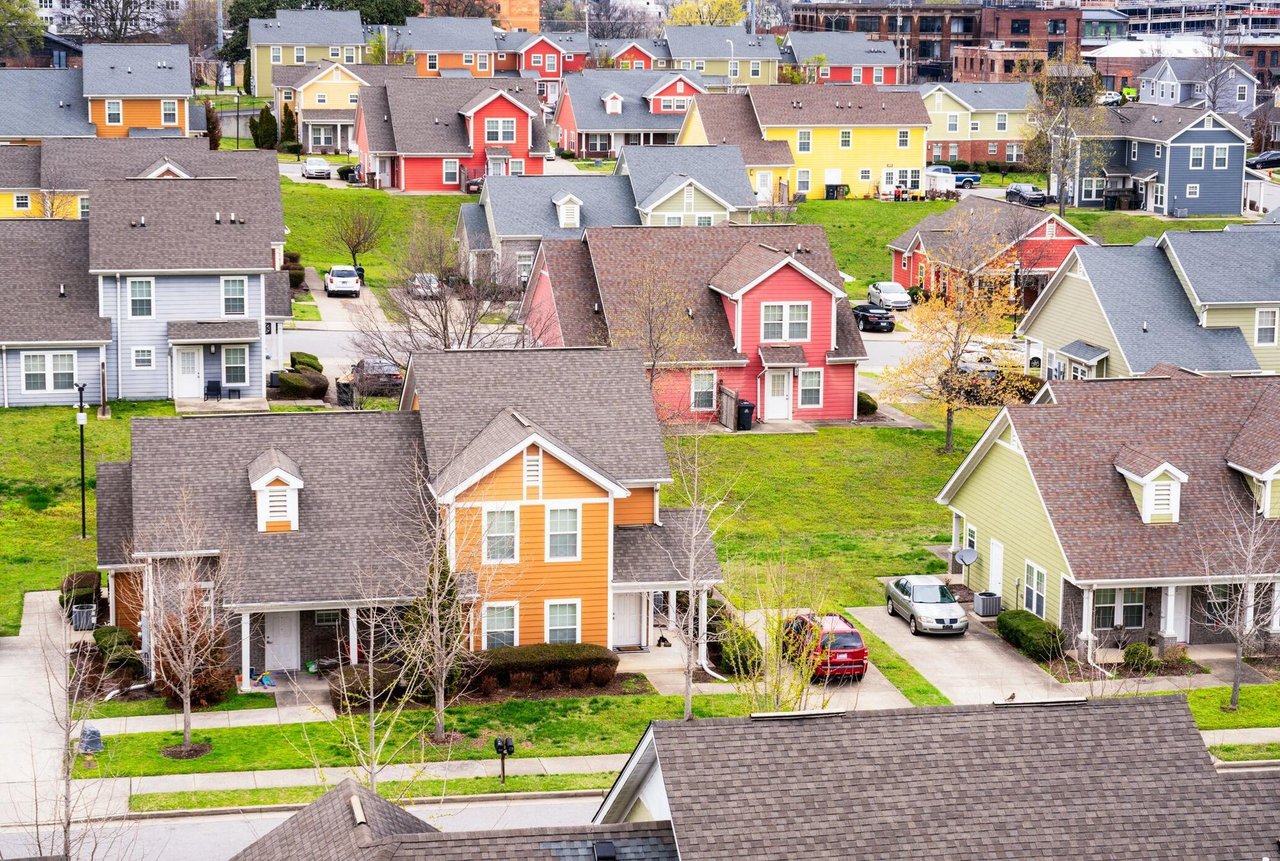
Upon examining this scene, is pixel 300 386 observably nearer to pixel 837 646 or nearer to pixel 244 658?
pixel 244 658

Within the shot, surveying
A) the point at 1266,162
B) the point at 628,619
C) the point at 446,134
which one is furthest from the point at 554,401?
the point at 1266,162

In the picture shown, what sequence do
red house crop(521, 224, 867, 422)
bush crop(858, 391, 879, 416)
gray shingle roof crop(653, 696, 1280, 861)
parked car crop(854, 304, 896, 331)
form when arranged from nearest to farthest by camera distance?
1. gray shingle roof crop(653, 696, 1280, 861)
2. red house crop(521, 224, 867, 422)
3. bush crop(858, 391, 879, 416)
4. parked car crop(854, 304, 896, 331)

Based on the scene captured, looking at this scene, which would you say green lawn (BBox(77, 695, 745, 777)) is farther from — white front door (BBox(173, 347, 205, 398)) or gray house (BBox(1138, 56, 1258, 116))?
gray house (BBox(1138, 56, 1258, 116))

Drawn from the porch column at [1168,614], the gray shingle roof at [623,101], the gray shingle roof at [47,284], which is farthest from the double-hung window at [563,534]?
the gray shingle roof at [623,101]

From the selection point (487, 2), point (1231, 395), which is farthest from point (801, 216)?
point (487, 2)

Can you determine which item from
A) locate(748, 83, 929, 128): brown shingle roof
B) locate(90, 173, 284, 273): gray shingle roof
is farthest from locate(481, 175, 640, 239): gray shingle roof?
locate(748, 83, 929, 128): brown shingle roof

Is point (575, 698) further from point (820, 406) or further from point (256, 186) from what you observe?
point (256, 186)
